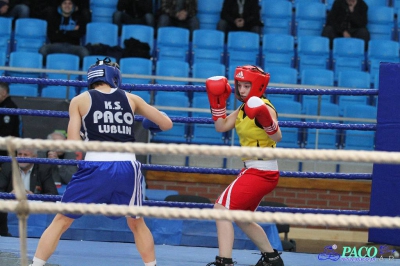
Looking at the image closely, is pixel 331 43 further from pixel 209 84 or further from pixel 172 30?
pixel 209 84

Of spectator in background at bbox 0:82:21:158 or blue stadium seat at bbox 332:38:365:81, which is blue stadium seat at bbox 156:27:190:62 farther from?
spectator in background at bbox 0:82:21:158

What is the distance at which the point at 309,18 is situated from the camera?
10969mm

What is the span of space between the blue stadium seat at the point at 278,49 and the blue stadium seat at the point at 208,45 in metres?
0.62

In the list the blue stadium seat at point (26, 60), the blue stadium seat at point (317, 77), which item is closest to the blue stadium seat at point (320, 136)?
the blue stadium seat at point (317, 77)

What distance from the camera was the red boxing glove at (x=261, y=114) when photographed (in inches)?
151

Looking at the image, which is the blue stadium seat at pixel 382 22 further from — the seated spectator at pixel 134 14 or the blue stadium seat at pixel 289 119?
the seated spectator at pixel 134 14

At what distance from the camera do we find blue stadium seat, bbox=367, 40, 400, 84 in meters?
10.3

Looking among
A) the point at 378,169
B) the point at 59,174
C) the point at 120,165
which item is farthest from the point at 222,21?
the point at 120,165

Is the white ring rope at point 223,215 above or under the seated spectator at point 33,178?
above

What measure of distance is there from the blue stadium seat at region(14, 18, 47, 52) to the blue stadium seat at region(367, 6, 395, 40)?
4945mm

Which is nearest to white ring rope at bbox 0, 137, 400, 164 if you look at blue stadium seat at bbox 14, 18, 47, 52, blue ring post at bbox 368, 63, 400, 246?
blue ring post at bbox 368, 63, 400, 246

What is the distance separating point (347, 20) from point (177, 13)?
2540 millimetres

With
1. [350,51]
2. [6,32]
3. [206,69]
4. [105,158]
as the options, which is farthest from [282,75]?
[105,158]

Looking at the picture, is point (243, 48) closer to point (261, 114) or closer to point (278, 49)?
point (278, 49)
